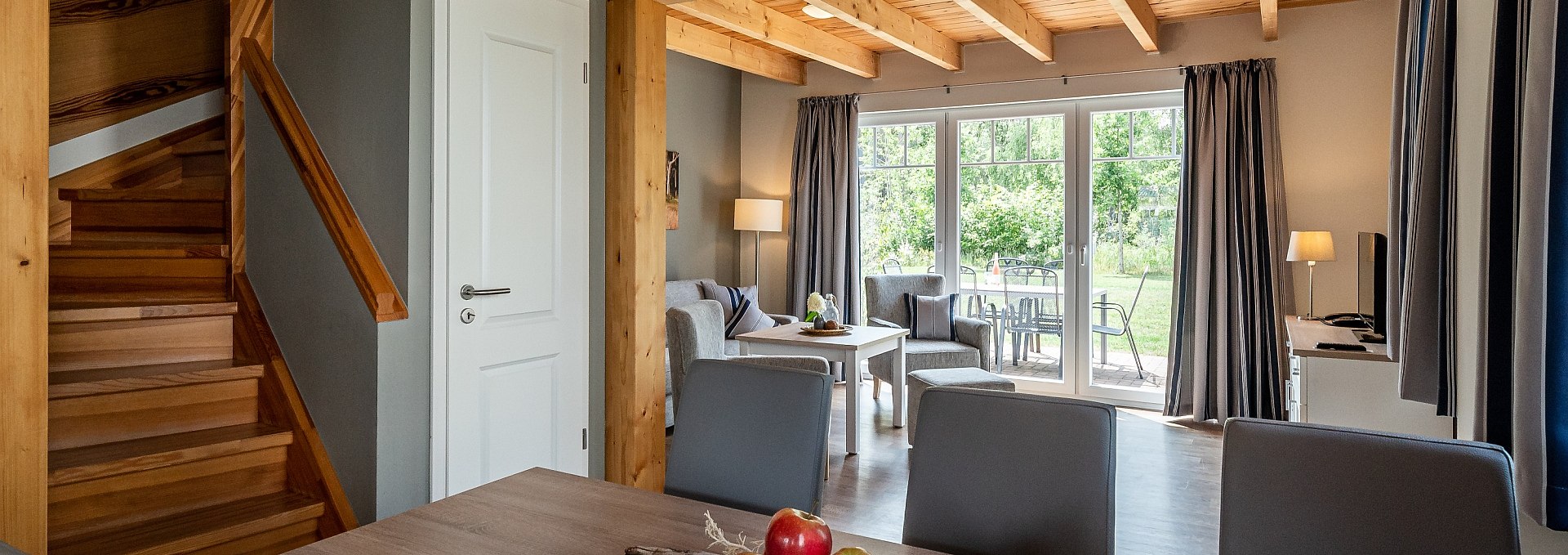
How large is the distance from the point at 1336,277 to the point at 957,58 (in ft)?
8.80

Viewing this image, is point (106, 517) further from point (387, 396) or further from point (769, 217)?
point (769, 217)

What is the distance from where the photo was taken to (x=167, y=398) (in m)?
2.48

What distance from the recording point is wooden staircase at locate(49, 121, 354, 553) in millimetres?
2211

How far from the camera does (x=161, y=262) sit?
113 inches

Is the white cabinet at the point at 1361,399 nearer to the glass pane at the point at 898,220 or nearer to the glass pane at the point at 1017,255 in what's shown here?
the glass pane at the point at 1017,255

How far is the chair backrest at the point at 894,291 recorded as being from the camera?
5.98 m

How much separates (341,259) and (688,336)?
78.1 inches

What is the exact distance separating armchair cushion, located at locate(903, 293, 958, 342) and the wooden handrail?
3.84 metres

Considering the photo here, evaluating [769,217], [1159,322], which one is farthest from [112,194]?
[1159,322]

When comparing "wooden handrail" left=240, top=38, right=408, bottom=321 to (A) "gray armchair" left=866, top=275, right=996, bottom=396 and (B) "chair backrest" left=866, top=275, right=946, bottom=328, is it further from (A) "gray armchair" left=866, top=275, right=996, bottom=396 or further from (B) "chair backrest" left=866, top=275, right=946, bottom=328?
(B) "chair backrest" left=866, top=275, right=946, bottom=328

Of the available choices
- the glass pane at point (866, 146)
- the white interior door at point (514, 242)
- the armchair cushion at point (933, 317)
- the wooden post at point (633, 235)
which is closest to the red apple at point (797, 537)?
the white interior door at point (514, 242)

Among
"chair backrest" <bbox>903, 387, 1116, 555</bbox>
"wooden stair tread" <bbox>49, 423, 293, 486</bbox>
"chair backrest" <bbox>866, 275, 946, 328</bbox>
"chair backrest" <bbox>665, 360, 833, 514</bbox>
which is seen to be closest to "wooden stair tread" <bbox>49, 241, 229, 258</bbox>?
"wooden stair tread" <bbox>49, 423, 293, 486</bbox>

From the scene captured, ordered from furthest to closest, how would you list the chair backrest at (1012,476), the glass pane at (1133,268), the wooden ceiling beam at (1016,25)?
the glass pane at (1133,268), the wooden ceiling beam at (1016,25), the chair backrest at (1012,476)

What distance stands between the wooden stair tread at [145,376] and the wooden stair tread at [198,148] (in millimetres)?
991
